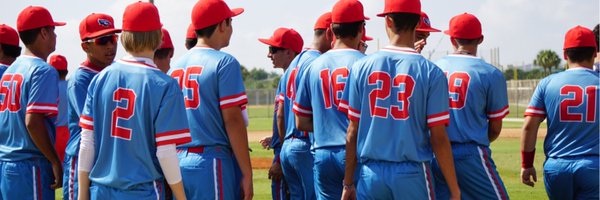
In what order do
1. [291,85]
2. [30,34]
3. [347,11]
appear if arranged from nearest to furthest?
[347,11], [30,34], [291,85]

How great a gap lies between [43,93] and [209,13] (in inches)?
65.0

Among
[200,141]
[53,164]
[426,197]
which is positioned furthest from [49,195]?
[426,197]

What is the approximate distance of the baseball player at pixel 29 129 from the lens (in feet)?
21.5

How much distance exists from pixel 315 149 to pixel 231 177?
846mm

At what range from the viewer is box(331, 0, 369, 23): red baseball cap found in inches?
245

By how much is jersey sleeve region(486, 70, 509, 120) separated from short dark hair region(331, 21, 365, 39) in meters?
1.22

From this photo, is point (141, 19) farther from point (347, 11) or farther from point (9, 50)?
point (9, 50)

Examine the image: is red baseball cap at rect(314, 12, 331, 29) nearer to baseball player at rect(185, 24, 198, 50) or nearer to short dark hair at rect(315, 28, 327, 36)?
short dark hair at rect(315, 28, 327, 36)

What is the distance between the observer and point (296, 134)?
291 inches

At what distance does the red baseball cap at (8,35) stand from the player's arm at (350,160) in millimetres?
4204

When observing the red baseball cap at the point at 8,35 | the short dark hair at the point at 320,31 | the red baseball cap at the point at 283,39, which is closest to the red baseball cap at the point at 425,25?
the short dark hair at the point at 320,31

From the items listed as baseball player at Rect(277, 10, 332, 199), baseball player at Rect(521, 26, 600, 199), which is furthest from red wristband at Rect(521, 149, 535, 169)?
baseball player at Rect(277, 10, 332, 199)

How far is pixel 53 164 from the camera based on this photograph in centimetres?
666

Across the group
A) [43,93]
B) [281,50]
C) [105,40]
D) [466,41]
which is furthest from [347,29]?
[43,93]
